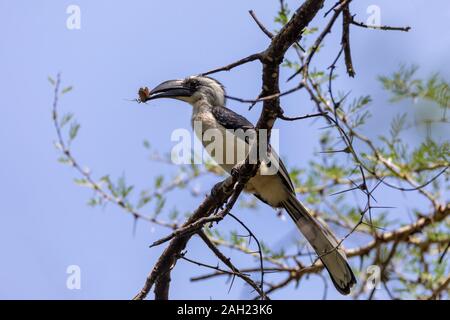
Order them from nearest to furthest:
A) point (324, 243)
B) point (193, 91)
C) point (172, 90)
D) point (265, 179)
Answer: point (324, 243), point (265, 179), point (172, 90), point (193, 91)

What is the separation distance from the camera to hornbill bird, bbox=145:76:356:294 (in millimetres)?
4715

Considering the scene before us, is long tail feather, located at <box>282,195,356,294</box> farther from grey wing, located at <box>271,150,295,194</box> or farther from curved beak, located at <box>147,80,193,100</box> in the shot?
curved beak, located at <box>147,80,193,100</box>

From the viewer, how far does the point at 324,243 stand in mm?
4875

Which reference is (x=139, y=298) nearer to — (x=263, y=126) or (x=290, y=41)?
(x=263, y=126)

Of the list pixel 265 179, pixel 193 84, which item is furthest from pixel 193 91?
pixel 265 179

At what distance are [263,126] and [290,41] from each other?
0.47m

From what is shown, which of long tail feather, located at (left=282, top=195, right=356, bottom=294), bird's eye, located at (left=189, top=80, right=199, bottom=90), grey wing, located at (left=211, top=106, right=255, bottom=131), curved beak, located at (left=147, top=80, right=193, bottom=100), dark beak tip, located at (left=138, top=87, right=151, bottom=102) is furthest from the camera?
bird's eye, located at (left=189, top=80, right=199, bottom=90)

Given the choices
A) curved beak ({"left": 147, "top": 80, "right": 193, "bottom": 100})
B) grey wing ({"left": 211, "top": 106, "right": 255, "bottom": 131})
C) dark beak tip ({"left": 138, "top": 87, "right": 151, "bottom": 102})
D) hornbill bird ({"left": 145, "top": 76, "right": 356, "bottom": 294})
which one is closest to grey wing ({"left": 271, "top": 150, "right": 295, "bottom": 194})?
hornbill bird ({"left": 145, "top": 76, "right": 356, "bottom": 294})

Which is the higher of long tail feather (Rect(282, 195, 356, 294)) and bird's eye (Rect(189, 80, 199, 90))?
bird's eye (Rect(189, 80, 199, 90))

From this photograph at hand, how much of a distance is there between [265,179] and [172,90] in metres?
1.24

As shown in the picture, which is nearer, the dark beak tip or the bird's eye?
the dark beak tip

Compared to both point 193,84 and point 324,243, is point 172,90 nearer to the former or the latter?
point 193,84
